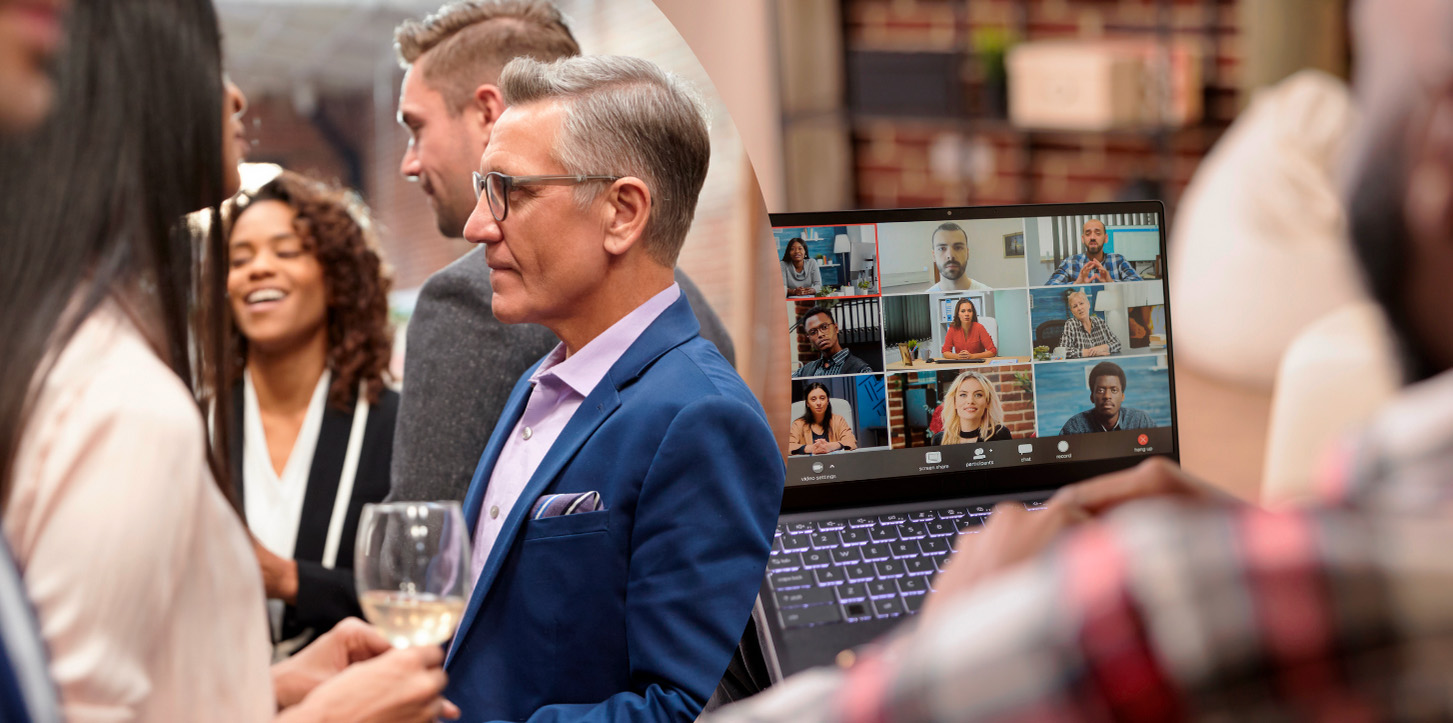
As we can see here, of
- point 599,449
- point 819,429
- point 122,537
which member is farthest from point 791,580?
point 122,537

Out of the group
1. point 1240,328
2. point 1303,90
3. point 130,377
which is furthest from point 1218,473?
point 130,377

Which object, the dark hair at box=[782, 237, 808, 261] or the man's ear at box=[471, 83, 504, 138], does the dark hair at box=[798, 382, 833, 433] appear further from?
the man's ear at box=[471, 83, 504, 138]

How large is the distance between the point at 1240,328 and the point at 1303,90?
151 millimetres

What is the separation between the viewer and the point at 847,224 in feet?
3.34

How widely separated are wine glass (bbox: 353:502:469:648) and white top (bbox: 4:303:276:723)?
89 mm

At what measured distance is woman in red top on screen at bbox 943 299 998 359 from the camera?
0.99 metres

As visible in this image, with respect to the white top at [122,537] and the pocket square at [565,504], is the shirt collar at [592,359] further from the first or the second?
the white top at [122,537]

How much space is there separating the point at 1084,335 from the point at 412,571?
2.11ft

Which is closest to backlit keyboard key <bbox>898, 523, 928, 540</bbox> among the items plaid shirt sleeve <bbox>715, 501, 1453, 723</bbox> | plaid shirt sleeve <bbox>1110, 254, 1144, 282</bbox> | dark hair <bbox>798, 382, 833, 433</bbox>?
dark hair <bbox>798, 382, 833, 433</bbox>

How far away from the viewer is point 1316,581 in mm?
379

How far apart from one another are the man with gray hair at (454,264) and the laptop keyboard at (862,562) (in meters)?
0.27

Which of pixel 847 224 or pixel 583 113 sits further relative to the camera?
pixel 847 224

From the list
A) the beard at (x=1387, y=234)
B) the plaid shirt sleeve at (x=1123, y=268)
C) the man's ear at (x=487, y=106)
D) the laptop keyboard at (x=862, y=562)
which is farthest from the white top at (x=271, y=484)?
the plaid shirt sleeve at (x=1123, y=268)

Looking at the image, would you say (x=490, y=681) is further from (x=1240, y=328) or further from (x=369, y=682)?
(x=1240, y=328)
